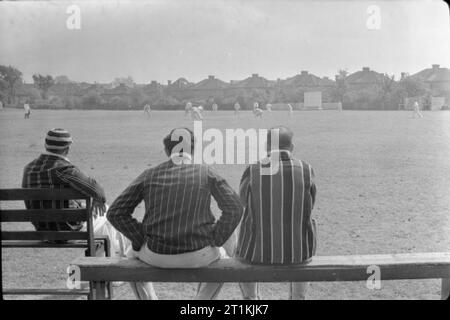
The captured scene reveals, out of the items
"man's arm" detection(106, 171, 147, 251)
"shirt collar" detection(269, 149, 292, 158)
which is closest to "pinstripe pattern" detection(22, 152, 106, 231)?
"man's arm" detection(106, 171, 147, 251)

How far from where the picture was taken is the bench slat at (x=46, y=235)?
341 cm

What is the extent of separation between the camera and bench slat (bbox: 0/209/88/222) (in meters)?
3.36

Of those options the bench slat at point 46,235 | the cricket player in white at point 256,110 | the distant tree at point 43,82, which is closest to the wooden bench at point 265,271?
the bench slat at point 46,235

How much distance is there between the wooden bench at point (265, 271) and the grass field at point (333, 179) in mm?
761

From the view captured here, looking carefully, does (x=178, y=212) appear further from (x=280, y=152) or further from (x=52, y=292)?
(x=52, y=292)

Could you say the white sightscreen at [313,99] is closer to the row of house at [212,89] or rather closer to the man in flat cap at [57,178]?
the row of house at [212,89]

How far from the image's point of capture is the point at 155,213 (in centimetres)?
304

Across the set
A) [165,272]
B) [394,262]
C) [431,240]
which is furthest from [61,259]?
[431,240]

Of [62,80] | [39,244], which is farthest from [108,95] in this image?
[39,244]

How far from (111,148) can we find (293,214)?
10.6m

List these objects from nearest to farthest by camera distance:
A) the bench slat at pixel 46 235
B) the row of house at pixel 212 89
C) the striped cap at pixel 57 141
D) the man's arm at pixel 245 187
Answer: the man's arm at pixel 245 187, the bench slat at pixel 46 235, the striped cap at pixel 57 141, the row of house at pixel 212 89

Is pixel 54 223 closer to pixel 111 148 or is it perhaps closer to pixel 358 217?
pixel 358 217

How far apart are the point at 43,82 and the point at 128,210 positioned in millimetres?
2957

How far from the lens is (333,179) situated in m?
9.14
